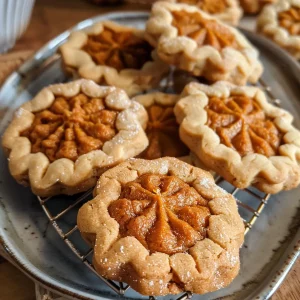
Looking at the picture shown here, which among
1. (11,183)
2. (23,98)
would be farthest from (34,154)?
(23,98)

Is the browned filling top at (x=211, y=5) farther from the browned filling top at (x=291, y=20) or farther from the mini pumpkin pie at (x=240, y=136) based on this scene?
the mini pumpkin pie at (x=240, y=136)

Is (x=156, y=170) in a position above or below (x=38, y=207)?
above

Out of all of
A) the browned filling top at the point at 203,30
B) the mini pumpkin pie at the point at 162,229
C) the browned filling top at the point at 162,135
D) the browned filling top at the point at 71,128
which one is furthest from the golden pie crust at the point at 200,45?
the mini pumpkin pie at the point at 162,229

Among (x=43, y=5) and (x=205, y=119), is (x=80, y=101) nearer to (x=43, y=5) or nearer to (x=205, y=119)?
(x=205, y=119)

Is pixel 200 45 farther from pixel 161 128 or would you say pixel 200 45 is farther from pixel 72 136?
pixel 72 136

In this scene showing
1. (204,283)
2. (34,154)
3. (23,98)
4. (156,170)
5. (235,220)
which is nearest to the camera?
(204,283)

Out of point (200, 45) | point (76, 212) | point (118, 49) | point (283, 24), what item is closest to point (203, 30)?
point (200, 45)
